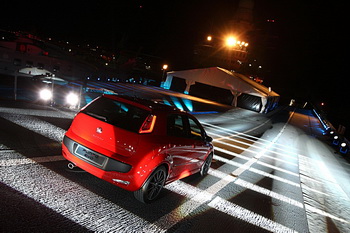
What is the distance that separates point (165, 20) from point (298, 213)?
6786cm

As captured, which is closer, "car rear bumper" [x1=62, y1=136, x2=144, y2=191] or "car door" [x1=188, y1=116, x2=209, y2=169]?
"car rear bumper" [x1=62, y1=136, x2=144, y2=191]

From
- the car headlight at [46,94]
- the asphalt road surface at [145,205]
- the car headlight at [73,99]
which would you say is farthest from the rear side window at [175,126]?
the car headlight at [46,94]

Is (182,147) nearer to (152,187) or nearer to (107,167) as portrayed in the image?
(152,187)

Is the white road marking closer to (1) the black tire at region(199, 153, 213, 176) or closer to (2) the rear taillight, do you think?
(2) the rear taillight

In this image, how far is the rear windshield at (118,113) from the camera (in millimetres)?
4211

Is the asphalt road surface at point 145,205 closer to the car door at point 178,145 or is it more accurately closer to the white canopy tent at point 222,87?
the car door at point 178,145

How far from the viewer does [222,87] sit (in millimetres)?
35844

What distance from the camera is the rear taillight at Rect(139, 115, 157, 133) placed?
4.15m

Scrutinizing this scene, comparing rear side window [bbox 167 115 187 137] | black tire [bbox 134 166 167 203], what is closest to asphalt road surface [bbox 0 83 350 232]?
black tire [bbox 134 166 167 203]

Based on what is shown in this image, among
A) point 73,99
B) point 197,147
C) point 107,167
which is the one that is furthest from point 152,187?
point 73,99

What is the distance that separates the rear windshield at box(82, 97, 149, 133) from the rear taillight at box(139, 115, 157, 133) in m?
0.06

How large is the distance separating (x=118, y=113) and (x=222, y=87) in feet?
106

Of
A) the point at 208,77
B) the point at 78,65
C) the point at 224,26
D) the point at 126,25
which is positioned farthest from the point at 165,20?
the point at 78,65

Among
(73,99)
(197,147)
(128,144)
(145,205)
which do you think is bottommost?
(145,205)
